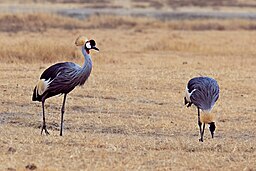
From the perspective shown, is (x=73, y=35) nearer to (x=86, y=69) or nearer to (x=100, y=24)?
(x=100, y=24)

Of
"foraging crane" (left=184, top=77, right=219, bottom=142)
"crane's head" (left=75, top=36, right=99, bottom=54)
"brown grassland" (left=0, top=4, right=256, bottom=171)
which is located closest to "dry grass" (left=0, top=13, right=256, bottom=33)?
"brown grassland" (left=0, top=4, right=256, bottom=171)

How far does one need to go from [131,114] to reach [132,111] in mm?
269

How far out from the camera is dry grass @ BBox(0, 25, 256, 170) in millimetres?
8641

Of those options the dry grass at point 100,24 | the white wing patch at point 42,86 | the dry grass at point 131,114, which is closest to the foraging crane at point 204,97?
the dry grass at point 131,114

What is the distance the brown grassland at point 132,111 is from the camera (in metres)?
8.66

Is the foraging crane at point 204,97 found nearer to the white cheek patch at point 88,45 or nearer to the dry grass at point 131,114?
the dry grass at point 131,114

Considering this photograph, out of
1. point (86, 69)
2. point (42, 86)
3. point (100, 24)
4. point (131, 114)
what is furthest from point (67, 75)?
point (100, 24)

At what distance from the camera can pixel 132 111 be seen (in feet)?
42.4

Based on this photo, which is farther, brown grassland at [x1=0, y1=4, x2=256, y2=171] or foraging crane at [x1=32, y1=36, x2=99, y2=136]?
foraging crane at [x1=32, y1=36, x2=99, y2=136]

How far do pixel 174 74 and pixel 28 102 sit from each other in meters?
4.94

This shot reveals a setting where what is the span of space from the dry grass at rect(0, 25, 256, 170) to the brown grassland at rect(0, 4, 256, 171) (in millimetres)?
14

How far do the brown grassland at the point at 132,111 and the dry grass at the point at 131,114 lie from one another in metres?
0.01

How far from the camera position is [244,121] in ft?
40.5

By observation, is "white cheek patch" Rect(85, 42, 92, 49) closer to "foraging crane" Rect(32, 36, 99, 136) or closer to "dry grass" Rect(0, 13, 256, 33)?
"foraging crane" Rect(32, 36, 99, 136)
